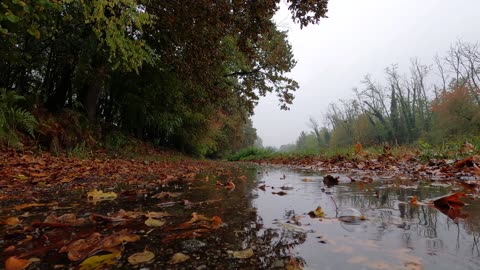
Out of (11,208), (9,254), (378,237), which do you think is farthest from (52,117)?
(378,237)

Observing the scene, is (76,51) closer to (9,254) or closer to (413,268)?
(9,254)

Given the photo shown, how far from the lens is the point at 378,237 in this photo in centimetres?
107

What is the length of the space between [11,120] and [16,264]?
6922 mm

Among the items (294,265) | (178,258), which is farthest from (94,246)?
(294,265)

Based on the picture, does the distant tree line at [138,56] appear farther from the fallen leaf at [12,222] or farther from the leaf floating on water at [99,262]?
the leaf floating on water at [99,262]

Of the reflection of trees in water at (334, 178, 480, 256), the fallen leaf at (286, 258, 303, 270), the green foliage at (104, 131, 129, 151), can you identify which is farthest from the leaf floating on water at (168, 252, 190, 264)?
the green foliage at (104, 131, 129, 151)

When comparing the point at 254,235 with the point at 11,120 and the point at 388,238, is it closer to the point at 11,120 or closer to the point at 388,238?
the point at 388,238

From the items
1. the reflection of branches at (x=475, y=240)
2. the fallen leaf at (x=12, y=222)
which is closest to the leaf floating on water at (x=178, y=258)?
the reflection of branches at (x=475, y=240)

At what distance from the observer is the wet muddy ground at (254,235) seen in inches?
33.9

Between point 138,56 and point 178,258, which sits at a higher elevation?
point 138,56

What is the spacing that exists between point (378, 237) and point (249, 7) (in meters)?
5.51

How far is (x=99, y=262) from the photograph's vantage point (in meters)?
0.87

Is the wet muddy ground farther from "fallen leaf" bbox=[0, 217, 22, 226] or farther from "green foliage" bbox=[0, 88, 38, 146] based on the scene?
"green foliage" bbox=[0, 88, 38, 146]

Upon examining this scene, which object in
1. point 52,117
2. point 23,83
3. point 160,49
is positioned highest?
point 160,49
